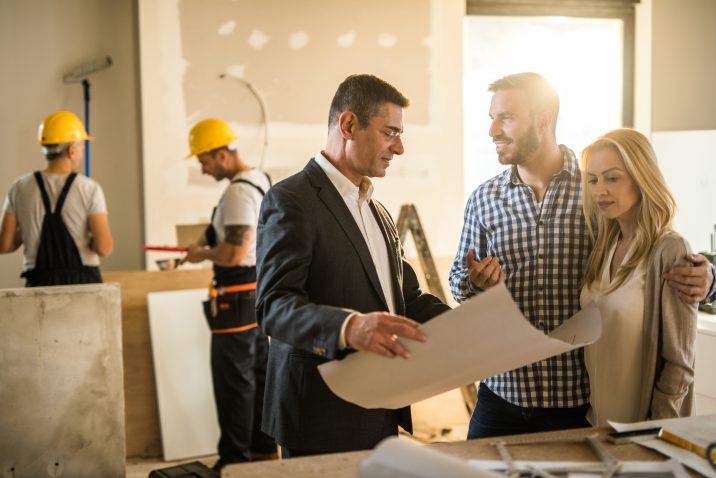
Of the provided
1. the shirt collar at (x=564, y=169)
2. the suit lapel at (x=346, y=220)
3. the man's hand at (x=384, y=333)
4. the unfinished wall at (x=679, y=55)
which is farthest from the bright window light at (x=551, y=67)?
the man's hand at (x=384, y=333)

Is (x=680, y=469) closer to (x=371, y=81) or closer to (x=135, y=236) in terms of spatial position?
(x=371, y=81)

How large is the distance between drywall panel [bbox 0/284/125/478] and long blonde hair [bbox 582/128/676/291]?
2.11 metres

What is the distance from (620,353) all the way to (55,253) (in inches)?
114

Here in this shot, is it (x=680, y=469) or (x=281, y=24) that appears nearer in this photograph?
(x=680, y=469)

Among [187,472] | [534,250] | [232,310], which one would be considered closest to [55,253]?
[232,310]

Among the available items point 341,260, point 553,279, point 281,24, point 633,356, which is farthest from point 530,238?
point 281,24

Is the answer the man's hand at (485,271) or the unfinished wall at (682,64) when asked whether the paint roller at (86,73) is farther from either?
the unfinished wall at (682,64)

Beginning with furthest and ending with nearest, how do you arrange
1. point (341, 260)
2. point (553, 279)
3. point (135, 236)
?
point (135, 236)
point (553, 279)
point (341, 260)

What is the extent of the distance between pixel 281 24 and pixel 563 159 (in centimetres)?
286

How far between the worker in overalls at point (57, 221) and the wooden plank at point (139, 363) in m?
0.51

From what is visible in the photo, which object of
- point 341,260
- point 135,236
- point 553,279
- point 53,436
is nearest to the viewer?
point 341,260

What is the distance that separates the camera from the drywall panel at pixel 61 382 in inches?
123

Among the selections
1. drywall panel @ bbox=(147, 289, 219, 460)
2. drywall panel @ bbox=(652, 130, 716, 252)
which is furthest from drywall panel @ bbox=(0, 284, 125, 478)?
drywall panel @ bbox=(652, 130, 716, 252)

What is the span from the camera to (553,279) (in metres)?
2.07
